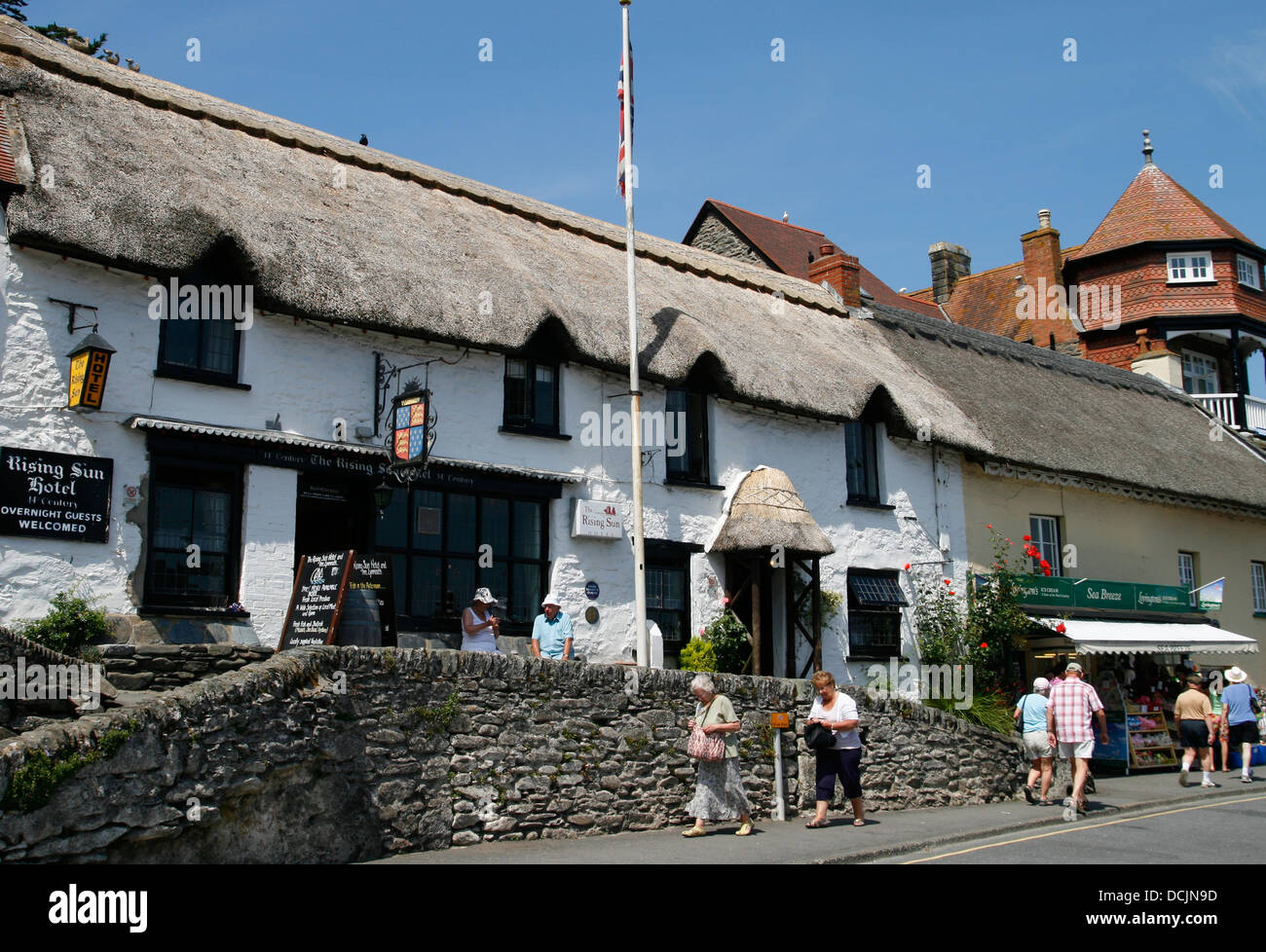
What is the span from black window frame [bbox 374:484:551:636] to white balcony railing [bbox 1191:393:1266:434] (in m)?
23.0

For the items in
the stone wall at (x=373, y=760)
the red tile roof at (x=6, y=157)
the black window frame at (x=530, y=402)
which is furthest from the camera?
the black window frame at (x=530, y=402)

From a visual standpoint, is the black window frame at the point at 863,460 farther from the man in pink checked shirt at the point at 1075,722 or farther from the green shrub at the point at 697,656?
the man in pink checked shirt at the point at 1075,722

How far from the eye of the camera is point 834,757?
42.3ft

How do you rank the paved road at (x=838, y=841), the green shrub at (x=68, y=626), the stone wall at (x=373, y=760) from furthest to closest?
1. the green shrub at (x=68, y=626)
2. the paved road at (x=838, y=841)
3. the stone wall at (x=373, y=760)

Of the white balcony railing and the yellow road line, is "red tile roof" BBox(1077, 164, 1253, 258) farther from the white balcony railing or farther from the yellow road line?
the yellow road line

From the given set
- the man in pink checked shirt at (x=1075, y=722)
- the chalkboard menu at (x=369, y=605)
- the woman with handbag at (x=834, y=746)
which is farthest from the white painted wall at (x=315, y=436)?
the man in pink checked shirt at (x=1075, y=722)

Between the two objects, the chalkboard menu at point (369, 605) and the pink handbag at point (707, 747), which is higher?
the chalkboard menu at point (369, 605)

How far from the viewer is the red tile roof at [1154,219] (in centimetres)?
3291

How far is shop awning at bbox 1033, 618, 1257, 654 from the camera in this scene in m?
20.4

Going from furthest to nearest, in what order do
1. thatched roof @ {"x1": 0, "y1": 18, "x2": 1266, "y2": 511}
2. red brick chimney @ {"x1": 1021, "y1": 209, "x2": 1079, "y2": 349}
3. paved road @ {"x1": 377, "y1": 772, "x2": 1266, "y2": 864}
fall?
1. red brick chimney @ {"x1": 1021, "y1": 209, "x2": 1079, "y2": 349}
2. thatched roof @ {"x1": 0, "y1": 18, "x2": 1266, "y2": 511}
3. paved road @ {"x1": 377, "y1": 772, "x2": 1266, "y2": 864}

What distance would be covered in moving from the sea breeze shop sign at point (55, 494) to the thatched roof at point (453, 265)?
6.88ft

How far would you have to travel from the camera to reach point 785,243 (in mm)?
32906

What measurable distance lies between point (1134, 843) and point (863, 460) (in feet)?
32.1

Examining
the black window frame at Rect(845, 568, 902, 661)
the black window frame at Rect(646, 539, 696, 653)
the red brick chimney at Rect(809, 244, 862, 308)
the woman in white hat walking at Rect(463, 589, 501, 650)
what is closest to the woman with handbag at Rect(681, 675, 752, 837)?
the woman in white hat walking at Rect(463, 589, 501, 650)
